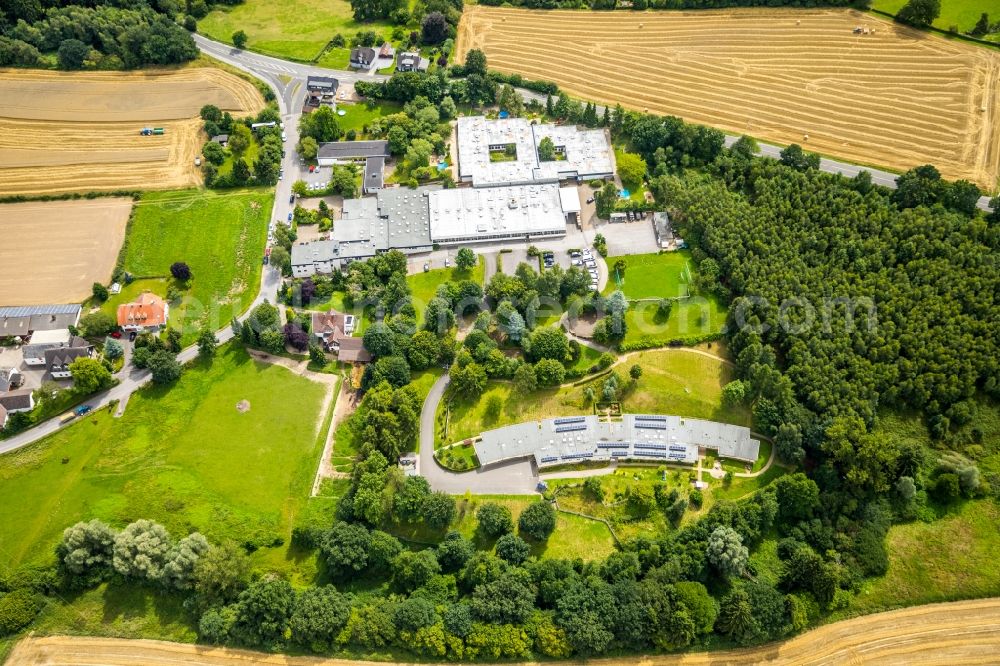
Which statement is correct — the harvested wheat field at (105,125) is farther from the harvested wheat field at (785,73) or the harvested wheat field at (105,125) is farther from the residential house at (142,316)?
the harvested wheat field at (785,73)

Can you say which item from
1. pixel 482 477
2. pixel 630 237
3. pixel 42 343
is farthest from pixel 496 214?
pixel 42 343

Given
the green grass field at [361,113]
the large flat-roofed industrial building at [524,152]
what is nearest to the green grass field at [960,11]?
the large flat-roofed industrial building at [524,152]

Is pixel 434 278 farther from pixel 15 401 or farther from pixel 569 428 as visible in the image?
pixel 15 401

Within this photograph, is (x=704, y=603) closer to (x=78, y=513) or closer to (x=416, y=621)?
(x=416, y=621)

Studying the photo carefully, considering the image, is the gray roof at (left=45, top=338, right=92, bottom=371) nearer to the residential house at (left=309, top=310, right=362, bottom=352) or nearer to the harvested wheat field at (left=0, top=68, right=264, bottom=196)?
the residential house at (left=309, top=310, right=362, bottom=352)

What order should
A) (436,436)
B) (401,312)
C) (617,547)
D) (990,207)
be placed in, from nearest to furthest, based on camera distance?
(617,547) → (436,436) → (401,312) → (990,207)

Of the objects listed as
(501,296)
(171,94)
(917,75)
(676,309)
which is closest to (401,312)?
(501,296)
